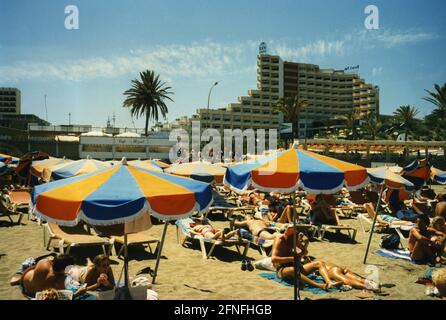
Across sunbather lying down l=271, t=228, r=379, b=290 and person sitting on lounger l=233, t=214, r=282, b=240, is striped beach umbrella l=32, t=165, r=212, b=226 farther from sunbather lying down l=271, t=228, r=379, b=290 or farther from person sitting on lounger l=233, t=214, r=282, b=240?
person sitting on lounger l=233, t=214, r=282, b=240

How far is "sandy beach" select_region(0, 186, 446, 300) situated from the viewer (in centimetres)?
577

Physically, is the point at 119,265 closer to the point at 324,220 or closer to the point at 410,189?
Result: the point at 324,220

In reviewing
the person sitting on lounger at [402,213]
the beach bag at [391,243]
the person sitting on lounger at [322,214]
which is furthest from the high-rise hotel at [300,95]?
the beach bag at [391,243]

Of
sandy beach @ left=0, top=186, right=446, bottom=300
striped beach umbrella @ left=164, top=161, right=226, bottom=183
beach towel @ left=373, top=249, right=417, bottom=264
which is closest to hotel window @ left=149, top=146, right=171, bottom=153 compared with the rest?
striped beach umbrella @ left=164, top=161, right=226, bottom=183

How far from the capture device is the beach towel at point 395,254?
7.97 metres

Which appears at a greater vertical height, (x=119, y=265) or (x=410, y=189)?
(x=410, y=189)

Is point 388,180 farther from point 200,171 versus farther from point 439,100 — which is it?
point 439,100

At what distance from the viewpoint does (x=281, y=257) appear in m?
6.28

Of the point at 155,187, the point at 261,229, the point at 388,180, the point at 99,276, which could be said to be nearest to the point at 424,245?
the point at 388,180

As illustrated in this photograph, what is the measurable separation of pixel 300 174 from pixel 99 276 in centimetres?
329

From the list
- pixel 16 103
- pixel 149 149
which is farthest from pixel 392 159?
pixel 16 103

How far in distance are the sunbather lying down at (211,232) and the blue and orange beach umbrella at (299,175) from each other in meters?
→ 3.12
